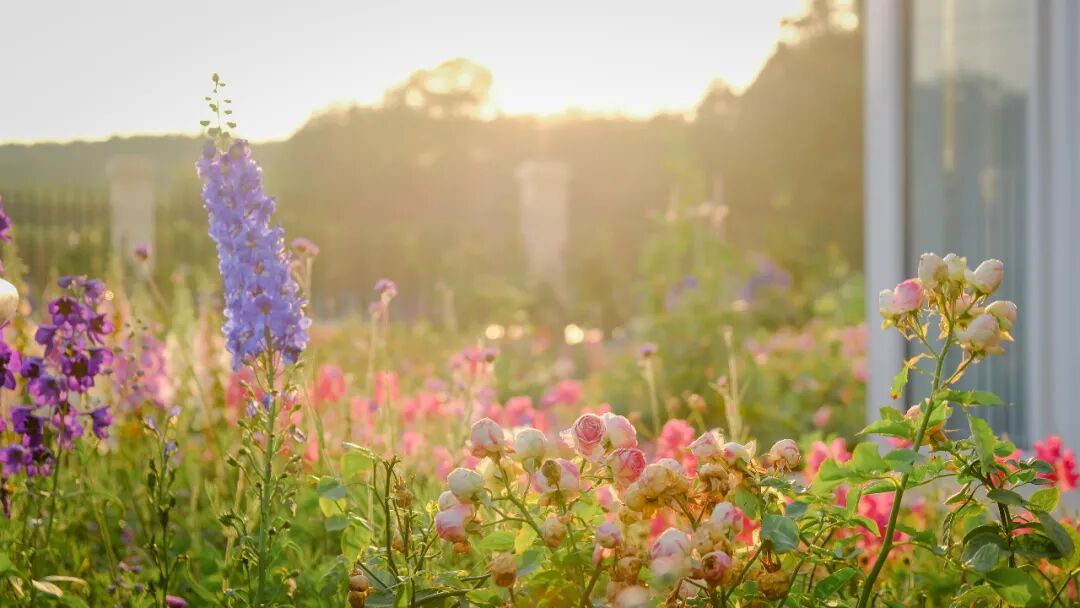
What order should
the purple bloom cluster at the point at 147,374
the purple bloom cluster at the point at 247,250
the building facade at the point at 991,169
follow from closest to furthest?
the purple bloom cluster at the point at 247,250 < the purple bloom cluster at the point at 147,374 < the building facade at the point at 991,169

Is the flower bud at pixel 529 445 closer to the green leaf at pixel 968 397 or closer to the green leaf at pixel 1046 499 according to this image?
the green leaf at pixel 968 397

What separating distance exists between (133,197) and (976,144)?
8.16 m

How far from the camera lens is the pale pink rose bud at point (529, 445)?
3.39 ft

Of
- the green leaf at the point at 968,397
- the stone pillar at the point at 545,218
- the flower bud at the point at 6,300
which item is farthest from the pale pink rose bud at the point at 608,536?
the stone pillar at the point at 545,218

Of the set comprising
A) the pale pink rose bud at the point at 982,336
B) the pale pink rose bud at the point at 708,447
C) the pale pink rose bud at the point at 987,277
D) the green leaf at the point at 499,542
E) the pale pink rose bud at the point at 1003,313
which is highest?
the pale pink rose bud at the point at 987,277

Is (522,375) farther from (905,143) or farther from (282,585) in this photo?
(282,585)

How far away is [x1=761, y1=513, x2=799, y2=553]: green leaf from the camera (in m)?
0.98

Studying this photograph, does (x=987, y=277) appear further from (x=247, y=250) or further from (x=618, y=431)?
(x=247, y=250)

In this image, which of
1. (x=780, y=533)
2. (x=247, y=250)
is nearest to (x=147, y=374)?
(x=247, y=250)

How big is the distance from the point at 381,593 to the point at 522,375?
5.02 meters

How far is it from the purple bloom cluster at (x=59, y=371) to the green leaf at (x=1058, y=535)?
128 centimetres

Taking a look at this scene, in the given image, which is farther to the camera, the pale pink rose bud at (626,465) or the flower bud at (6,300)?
the flower bud at (6,300)

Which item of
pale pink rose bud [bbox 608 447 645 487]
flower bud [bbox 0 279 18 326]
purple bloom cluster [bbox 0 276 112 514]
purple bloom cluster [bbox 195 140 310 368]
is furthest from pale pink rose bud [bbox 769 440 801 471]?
purple bloom cluster [bbox 0 276 112 514]

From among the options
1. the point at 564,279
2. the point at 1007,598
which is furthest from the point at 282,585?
the point at 564,279
